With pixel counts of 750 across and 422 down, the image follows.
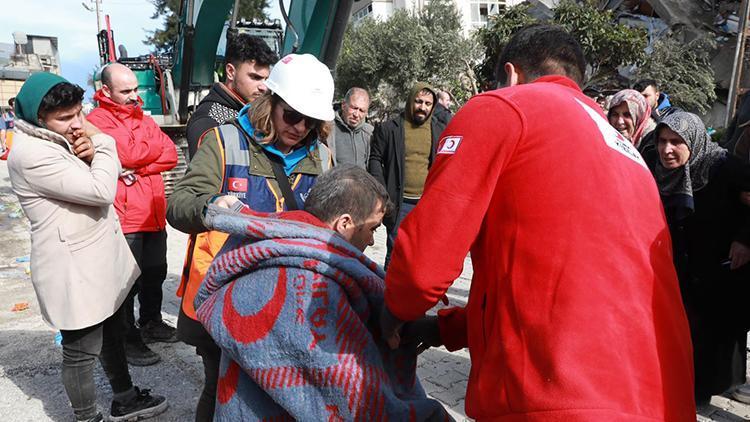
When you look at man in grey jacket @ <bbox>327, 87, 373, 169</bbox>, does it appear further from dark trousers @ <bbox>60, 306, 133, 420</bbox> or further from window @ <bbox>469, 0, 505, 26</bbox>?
window @ <bbox>469, 0, 505, 26</bbox>

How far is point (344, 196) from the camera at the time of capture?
166 cm

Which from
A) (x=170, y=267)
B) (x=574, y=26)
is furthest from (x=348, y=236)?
(x=574, y=26)

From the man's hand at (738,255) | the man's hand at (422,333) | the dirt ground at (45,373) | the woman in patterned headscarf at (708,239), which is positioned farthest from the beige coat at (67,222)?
the man's hand at (738,255)

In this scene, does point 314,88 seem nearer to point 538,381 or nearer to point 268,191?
point 268,191

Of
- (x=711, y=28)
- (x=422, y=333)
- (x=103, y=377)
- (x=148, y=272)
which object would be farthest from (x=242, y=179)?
(x=711, y=28)

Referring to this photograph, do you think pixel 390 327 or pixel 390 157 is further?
pixel 390 157

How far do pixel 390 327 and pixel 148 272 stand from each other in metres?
3.16

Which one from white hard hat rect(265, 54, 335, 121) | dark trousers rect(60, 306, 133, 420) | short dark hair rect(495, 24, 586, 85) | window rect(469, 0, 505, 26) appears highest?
window rect(469, 0, 505, 26)

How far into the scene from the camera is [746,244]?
9.38 feet

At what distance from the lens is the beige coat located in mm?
2428

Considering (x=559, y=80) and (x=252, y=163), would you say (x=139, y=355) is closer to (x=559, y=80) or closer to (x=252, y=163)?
(x=252, y=163)

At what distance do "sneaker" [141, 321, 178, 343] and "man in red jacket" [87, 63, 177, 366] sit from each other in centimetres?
19

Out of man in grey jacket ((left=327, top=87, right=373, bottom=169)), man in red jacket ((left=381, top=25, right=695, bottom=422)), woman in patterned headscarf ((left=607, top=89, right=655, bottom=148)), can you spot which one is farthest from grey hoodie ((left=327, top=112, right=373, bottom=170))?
man in red jacket ((left=381, top=25, right=695, bottom=422))

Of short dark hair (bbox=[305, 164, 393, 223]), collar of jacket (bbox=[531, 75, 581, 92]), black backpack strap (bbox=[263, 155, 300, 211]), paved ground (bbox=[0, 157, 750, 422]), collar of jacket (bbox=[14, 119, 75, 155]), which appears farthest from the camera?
paved ground (bbox=[0, 157, 750, 422])
